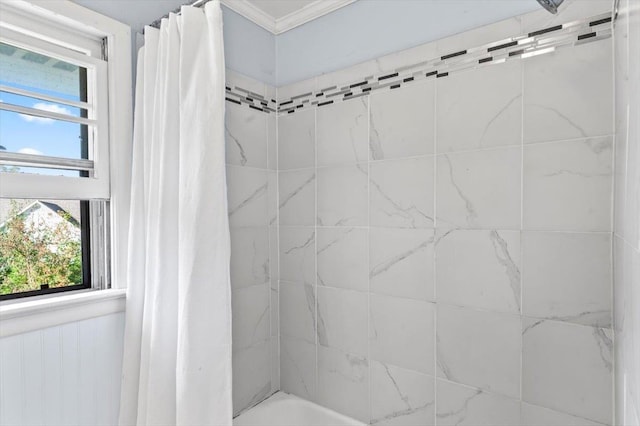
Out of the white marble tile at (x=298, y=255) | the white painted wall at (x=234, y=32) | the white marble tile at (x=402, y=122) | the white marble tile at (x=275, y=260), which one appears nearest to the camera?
the white painted wall at (x=234, y=32)

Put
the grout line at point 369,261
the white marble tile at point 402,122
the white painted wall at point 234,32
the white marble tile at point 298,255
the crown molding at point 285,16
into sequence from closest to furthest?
the white painted wall at point 234,32 → the white marble tile at point 402,122 → the grout line at point 369,261 → the crown molding at point 285,16 → the white marble tile at point 298,255

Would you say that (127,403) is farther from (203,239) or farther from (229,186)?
(229,186)

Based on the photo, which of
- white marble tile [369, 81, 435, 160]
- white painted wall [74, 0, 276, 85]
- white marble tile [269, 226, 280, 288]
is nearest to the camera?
white painted wall [74, 0, 276, 85]

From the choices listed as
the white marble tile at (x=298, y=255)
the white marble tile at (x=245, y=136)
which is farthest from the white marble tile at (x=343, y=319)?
the white marble tile at (x=245, y=136)

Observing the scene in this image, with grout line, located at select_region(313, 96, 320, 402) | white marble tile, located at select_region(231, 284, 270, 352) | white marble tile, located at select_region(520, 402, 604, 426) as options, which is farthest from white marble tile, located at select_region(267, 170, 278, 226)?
white marble tile, located at select_region(520, 402, 604, 426)

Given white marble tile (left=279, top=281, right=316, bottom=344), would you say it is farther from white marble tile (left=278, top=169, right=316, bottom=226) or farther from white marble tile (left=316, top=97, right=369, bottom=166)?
white marble tile (left=316, top=97, right=369, bottom=166)

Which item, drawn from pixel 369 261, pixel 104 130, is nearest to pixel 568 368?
pixel 369 261

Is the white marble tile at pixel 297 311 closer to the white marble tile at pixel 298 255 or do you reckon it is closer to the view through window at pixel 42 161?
the white marble tile at pixel 298 255

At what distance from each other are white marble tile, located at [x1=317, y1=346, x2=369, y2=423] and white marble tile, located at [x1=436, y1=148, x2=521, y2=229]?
81 cm

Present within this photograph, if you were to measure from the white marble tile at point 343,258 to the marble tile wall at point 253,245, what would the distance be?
0.32 meters

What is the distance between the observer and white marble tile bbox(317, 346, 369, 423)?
1622 millimetres

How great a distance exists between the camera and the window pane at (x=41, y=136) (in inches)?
44.5

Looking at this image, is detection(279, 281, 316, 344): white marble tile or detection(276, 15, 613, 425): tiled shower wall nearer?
detection(276, 15, 613, 425): tiled shower wall

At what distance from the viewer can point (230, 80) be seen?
1.70 meters
